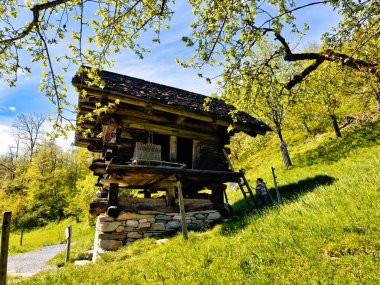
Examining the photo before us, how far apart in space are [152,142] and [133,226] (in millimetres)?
3424

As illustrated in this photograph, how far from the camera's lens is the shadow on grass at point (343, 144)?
16864mm

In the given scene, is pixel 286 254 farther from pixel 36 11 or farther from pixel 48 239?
pixel 48 239

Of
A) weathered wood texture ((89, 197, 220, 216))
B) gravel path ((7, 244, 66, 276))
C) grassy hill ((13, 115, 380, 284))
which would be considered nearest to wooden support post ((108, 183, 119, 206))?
weathered wood texture ((89, 197, 220, 216))

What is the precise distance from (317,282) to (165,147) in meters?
9.98

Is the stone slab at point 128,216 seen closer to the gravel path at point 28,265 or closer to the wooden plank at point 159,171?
the wooden plank at point 159,171

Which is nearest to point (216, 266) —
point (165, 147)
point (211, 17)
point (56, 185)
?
point (211, 17)

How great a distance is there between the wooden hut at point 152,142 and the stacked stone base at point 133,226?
0.27 metres

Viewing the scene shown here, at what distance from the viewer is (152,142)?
11.6 meters

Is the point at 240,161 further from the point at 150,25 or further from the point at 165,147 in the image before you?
the point at 150,25

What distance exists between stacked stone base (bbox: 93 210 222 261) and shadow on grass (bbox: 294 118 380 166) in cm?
1008

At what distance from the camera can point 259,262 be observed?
4441 millimetres

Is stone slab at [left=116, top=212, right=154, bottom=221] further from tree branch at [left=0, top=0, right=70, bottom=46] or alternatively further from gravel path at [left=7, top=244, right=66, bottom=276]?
tree branch at [left=0, top=0, right=70, bottom=46]

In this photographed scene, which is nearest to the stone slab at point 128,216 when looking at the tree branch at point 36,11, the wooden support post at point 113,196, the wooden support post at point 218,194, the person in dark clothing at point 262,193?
the wooden support post at point 113,196

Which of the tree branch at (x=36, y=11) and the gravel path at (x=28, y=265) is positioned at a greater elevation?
the tree branch at (x=36, y=11)
